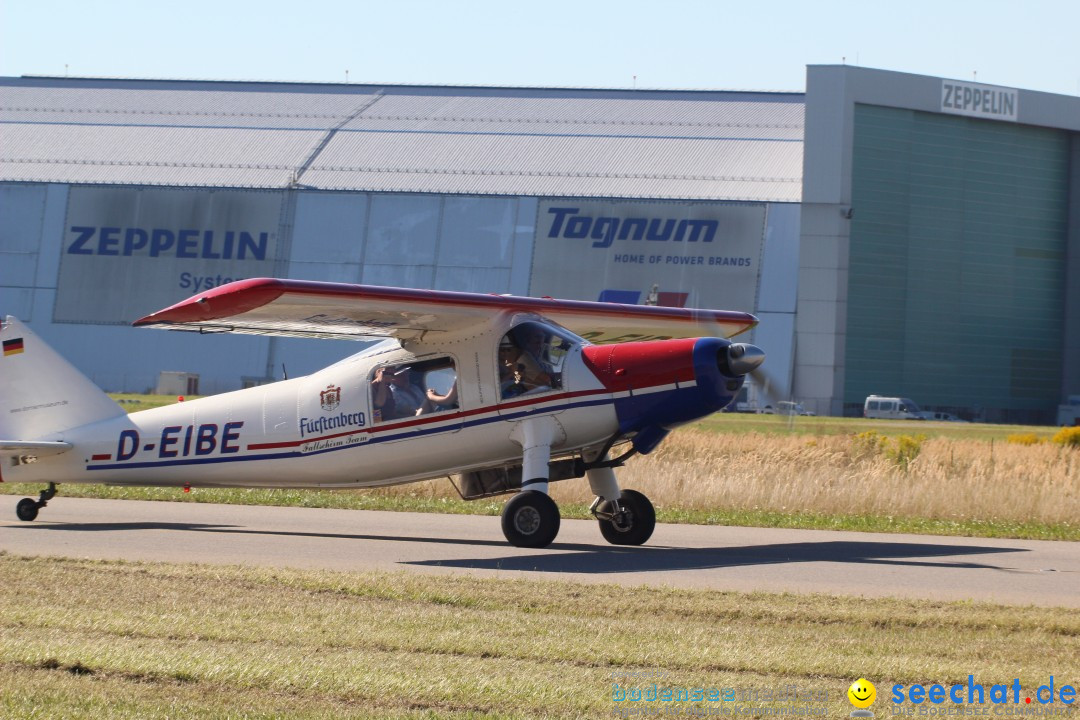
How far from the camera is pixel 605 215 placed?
56000 millimetres

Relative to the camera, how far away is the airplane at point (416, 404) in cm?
1332

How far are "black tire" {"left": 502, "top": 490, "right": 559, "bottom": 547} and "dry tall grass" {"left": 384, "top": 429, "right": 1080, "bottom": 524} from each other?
6056 mm

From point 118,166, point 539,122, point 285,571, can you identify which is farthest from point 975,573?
point 118,166

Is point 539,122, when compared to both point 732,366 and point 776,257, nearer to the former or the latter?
point 776,257

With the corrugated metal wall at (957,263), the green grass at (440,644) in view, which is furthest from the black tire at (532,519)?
the corrugated metal wall at (957,263)

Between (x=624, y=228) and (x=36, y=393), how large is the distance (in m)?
41.0

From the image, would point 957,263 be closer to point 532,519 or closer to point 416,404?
point 416,404

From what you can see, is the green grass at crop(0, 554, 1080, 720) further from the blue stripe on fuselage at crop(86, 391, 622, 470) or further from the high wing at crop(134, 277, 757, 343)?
the blue stripe on fuselage at crop(86, 391, 622, 470)

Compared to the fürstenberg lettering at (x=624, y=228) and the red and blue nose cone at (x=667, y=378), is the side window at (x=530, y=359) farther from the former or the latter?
the fürstenberg lettering at (x=624, y=228)

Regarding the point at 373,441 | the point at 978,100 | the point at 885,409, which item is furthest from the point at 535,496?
the point at 978,100

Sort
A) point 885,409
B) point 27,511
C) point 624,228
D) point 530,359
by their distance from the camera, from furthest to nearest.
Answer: point 885,409
point 624,228
point 27,511
point 530,359

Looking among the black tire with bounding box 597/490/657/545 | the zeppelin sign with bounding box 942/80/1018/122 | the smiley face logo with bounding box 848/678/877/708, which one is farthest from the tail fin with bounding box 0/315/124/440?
the zeppelin sign with bounding box 942/80/1018/122

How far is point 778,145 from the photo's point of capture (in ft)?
189

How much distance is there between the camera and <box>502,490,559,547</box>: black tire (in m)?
13.7
